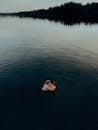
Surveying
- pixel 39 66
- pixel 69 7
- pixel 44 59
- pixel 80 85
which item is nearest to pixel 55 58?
pixel 44 59

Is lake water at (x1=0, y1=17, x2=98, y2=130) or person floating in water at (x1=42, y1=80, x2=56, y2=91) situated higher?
person floating in water at (x1=42, y1=80, x2=56, y2=91)

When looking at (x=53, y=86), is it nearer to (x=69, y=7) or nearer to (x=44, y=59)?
(x=44, y=59)

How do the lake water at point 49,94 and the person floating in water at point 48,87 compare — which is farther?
the person floating in water at point 48,87

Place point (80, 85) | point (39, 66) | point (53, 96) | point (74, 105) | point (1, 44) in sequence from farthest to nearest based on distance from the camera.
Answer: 1. point (1, 44)
2. point (39, 66)
3. point (80, 85)
4. point (53, 96)
5. point (74, 105)

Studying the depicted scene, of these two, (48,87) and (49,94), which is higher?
(48,87)

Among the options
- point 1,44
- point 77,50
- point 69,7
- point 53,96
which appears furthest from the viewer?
point 69,7

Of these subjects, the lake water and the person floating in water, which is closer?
the lake water

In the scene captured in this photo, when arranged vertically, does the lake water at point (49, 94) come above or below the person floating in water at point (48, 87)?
below

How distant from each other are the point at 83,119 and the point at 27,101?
694cm

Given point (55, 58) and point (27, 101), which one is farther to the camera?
point (55, 58)

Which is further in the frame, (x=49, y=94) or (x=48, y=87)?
(x=48, y=87)

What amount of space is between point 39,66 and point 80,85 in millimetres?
9890

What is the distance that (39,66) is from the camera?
33.2 metres

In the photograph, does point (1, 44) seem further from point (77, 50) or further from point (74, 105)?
point (74, 105)
